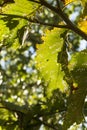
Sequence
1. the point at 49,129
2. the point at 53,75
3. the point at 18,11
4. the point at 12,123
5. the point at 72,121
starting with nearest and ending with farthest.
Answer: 1. the point at 72,121
2. the point at 18,11
3. the point at 53,75
4. the point at 12,123
5. the point at 49,129

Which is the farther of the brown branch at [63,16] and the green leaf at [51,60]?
the green leaf at [51,60]

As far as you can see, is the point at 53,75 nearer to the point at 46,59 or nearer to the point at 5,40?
the point at 46,59

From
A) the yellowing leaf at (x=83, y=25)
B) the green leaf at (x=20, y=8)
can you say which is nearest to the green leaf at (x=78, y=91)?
the yellowing leaf at (x=83, y=25)

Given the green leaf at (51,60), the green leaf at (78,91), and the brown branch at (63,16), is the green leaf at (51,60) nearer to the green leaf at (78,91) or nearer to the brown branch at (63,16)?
the green leaf at (78,91)

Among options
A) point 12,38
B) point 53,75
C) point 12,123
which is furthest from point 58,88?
point 12,123

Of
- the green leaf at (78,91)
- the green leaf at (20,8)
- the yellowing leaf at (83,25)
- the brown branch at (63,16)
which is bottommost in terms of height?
the green leaf at (78,91)

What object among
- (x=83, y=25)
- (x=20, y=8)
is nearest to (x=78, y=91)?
(x=83, y=25)

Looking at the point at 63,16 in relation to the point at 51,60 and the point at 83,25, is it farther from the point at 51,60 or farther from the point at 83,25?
the point at 51,60

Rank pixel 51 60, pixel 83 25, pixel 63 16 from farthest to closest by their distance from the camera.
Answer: pixel 51 60, pixel 83 25, pixel 63 16
